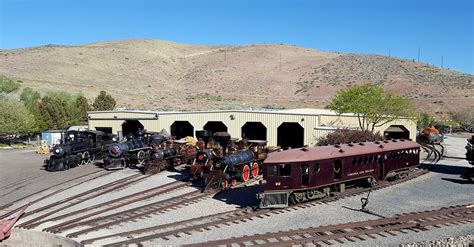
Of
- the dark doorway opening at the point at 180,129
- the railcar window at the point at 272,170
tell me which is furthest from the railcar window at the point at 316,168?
the dark doorway opening at the point at 180,129

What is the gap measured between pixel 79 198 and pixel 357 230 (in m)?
14.8

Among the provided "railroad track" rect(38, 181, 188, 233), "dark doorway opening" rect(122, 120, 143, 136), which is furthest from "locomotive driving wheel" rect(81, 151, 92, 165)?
"railroad track" rect(38, 181, 188, 233)

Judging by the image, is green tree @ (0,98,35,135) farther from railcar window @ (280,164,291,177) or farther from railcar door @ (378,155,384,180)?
railcar door @ (378,155,384,180)

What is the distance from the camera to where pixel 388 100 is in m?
40.3

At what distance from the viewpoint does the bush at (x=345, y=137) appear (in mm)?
31984

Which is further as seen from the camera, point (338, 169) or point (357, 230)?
point (338, 169)

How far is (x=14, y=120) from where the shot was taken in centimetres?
4803

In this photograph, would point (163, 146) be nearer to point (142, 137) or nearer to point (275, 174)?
point (142, 137)

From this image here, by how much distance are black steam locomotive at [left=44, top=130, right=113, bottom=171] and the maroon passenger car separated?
18.1 m

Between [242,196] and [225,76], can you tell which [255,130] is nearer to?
[242,196]

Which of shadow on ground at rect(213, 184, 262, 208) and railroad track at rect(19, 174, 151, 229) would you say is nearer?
railroad track at rect(19, 174, 151, 229)

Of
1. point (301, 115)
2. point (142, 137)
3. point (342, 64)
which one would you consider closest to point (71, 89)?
point (142, 137)

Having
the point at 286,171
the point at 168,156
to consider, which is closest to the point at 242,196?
the point at 286,171

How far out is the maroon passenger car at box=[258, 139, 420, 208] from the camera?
65.3ft
